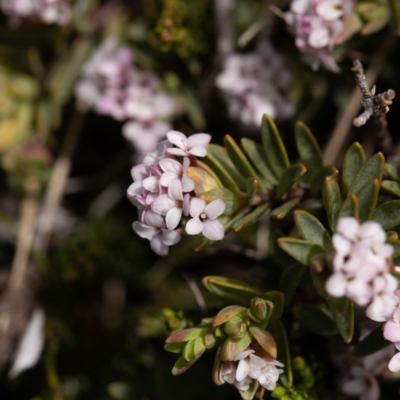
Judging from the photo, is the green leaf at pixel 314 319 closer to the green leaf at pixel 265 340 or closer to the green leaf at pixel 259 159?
the green leaf at pixel 265 340

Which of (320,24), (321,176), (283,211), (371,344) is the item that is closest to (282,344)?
(371,344)

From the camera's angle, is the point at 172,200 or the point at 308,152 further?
the point at 308,152

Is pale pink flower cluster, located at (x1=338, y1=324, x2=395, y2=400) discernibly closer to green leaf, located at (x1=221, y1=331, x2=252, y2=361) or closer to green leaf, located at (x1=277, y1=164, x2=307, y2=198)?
green leaf, located at (x1=221, y1=331, x2=252, y2=361)

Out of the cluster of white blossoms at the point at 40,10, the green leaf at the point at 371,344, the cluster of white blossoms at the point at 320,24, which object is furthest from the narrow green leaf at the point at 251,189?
the cluster of white blossoms at the point at 40,10

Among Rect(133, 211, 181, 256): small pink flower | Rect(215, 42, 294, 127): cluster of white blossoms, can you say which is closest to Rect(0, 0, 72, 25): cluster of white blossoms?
Rect(215, 42, 294, 127): cluster of white blossoms

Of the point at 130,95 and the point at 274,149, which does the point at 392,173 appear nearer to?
the point at 274,149

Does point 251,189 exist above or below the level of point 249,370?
above

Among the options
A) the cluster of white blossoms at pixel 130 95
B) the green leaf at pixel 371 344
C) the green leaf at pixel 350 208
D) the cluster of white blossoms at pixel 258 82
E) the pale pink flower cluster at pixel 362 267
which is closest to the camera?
the pale pink flower cluster at pixel 362 267
